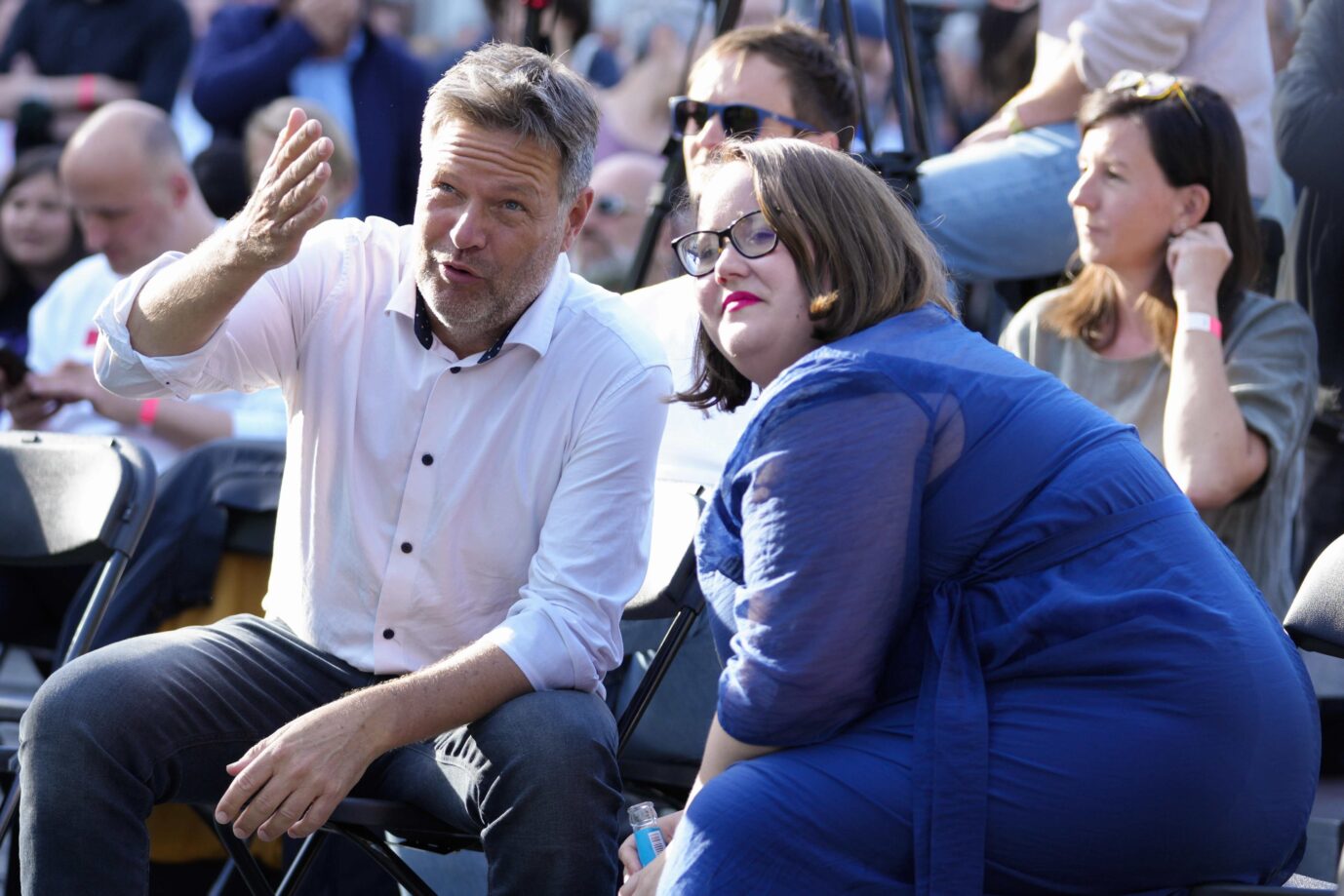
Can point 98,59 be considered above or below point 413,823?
above

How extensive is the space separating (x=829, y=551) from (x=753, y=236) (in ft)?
1.59

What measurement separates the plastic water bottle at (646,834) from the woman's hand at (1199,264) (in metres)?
1.72

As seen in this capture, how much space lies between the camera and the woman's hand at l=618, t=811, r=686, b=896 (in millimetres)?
2076

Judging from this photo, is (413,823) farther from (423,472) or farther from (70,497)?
(70,497)

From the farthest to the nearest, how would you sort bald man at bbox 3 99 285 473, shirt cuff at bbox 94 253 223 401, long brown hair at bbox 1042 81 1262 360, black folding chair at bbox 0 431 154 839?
bald man at bbox 3 99 285 473, long brown hair at bbox 1042 81 1262 360, black folding chair at bbox 0 431 154 839, shirt cuff at bbox 94 253 223 401

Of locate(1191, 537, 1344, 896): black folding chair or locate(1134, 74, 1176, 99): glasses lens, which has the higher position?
locate(1134, 74, 1176, 99): glasses lens

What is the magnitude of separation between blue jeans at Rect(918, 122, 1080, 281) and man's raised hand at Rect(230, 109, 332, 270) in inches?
73.6

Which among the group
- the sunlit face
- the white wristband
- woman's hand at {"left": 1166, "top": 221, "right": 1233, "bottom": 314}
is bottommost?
the white wristband

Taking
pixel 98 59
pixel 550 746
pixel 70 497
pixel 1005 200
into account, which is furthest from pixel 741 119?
pixel 98 59

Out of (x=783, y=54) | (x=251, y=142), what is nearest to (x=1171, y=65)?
(x=783, y=54)

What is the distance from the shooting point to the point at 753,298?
7.11 ft

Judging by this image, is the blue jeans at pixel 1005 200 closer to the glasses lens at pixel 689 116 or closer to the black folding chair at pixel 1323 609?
the glasses lens at pixel 689 116

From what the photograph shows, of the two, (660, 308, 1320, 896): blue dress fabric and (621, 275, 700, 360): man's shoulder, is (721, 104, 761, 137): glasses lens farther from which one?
(660, 308, 1320, 896): blue dress fabric

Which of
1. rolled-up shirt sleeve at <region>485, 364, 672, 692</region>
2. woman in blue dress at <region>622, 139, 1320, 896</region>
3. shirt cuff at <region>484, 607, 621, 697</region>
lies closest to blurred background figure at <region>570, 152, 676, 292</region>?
rolled-up shirt sleeve at <region>485, 364, 672, 692</region>
